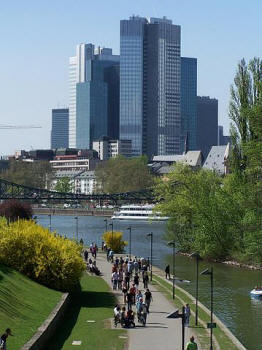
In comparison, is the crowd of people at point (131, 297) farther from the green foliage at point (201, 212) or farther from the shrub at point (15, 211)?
the shrub at point (15, 211)

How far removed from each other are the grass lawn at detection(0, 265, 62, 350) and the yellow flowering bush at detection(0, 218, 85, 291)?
1319 millimetres

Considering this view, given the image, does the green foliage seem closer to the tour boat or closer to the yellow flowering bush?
the tour boat

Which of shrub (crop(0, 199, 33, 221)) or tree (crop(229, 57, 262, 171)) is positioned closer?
tree (crop(229, 57, 262, 171))

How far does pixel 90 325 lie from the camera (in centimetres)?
4041

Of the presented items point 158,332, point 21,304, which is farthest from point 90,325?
point 158,332

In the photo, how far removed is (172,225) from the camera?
96312 millimetres

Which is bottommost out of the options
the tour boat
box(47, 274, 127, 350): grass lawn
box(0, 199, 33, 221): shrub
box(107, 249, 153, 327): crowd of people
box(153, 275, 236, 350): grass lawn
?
the tour boat

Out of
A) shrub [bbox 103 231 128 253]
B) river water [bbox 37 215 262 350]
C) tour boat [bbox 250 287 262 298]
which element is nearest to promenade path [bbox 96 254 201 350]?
river water [bbox 37 215 262 350]

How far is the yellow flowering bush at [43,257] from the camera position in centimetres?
4841

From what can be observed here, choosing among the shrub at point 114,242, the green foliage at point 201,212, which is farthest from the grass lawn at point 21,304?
the shrub at point 114,242

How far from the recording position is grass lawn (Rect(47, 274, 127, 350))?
118 feet

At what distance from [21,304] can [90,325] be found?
11.5 feet

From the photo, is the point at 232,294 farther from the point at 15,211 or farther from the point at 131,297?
the point at 15,211

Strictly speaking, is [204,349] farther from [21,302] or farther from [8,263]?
[8,263]
